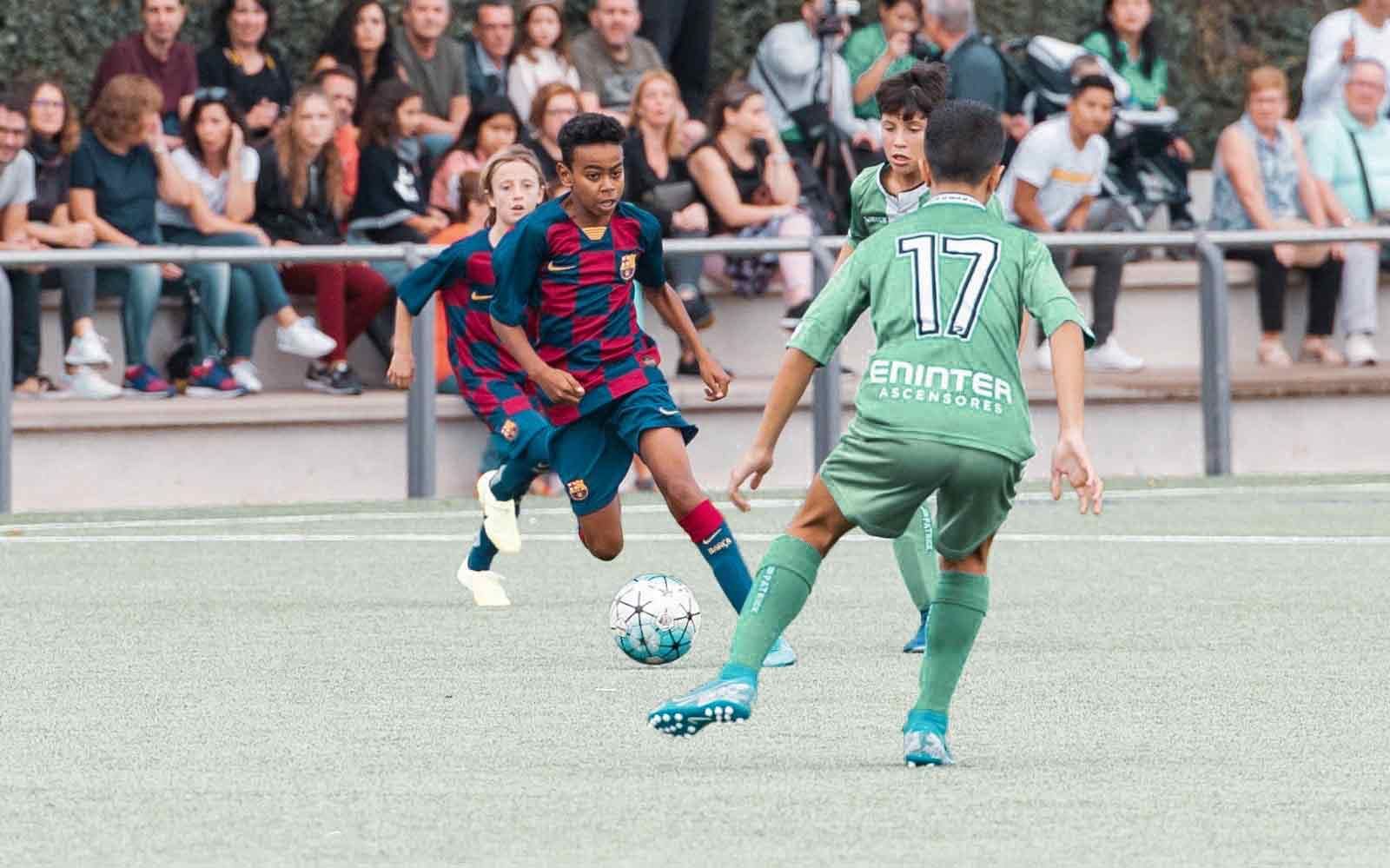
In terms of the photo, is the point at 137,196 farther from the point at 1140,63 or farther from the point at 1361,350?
the point at 1361,350

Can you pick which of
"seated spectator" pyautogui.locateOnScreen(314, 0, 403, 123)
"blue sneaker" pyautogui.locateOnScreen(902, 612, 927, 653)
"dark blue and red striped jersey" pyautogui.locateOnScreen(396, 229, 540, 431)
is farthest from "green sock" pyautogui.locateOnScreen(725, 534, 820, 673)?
"seated spectator" pyautogui.locateOnScreen(314, 0, 403, 123)

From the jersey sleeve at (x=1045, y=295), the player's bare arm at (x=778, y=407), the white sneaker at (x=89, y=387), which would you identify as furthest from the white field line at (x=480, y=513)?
the jersey sleeve at (x=1045, y=295)

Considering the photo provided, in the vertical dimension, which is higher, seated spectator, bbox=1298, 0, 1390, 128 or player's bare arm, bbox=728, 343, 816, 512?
seated spectator, bbox=1298, 0, 1390, 128

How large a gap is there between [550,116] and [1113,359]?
3222 millimetres

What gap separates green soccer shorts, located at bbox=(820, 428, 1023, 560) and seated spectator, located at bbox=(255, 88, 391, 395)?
8314 millimetres

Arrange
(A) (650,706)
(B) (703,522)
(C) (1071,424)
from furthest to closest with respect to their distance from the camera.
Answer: (B) (703,522) < (A) (650,706) < (C) (1071,424)

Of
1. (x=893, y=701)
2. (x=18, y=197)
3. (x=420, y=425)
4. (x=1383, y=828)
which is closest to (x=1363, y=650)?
(x=893, y=701)

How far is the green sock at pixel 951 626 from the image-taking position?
6.43 m

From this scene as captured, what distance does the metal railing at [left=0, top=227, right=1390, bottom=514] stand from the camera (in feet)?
44.9

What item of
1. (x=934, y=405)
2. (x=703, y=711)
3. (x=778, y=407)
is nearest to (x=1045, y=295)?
(x=934, y=405)

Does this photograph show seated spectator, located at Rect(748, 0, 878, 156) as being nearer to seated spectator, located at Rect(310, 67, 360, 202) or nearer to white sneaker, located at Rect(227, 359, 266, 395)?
seated spectator, located at Rect(310, 67, 360, 202)

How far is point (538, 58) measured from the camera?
1602 cm

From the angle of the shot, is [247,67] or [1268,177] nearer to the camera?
[247,67]

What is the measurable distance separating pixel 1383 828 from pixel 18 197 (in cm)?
968
